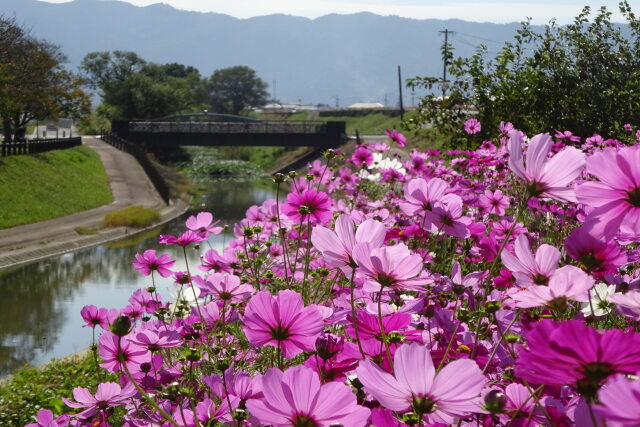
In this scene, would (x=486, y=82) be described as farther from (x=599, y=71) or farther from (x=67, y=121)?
(x=67, y=121)

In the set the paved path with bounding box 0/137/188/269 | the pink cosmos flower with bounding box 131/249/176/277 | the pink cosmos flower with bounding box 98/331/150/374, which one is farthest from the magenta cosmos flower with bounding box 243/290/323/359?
the paved path with bounding box 0/137/188/269

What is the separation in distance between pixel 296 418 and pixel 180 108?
2853 inches

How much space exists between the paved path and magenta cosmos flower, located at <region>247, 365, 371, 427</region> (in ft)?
65.0

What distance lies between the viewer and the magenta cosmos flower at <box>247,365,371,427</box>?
102cm

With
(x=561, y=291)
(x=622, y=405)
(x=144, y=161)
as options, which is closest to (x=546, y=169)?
(x=561, y=291)

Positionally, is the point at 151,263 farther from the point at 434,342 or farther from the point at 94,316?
the point at 434,342

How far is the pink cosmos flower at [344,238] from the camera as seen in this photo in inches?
54.9

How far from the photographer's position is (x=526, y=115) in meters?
10.5

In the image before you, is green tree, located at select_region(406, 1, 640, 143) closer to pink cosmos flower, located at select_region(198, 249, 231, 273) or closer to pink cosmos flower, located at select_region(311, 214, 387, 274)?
pink cosmos flower, located at select_region(198, 249, 231, 273)

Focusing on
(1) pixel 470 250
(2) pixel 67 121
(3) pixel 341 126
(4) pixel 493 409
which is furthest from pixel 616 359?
(2) pixel 67 121

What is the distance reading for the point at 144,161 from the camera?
136 feet

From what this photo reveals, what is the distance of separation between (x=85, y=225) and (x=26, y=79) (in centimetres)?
1305

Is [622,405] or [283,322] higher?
[622,405]

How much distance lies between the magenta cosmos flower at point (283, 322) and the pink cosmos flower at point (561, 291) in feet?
1.09
